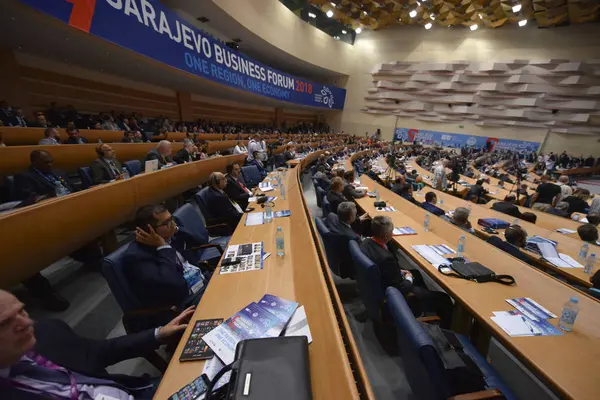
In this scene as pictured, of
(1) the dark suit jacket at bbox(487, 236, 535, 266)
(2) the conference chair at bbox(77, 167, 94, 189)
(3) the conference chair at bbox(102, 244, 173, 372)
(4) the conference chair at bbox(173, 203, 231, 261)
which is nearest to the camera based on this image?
(3) the conference chair at bbox(102, 244, 173, 372)

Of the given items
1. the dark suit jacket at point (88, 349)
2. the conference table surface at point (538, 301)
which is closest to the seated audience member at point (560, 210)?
the conference table surface at point (538, 301)

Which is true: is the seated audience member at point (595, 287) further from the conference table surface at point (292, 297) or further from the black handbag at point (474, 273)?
the conference table surface at point (292, 297)

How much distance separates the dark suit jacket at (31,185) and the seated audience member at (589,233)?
6.21 metres

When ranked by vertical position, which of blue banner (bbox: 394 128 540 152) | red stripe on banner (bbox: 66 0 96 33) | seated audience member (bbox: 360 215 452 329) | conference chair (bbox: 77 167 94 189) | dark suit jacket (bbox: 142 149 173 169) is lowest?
seated audience member (bbox: 360 215 452 329)

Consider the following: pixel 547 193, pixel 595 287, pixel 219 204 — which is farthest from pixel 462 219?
pixel 547 193

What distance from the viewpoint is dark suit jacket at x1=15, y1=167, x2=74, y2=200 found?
2783 mm

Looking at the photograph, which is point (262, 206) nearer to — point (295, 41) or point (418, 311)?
point (418, 311)

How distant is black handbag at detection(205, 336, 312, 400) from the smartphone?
0.07 meters

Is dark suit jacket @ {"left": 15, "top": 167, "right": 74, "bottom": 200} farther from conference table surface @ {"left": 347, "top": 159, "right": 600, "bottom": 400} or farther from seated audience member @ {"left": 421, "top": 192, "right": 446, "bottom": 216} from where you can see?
seated audience member @ {"left": 421, "top": 192, "right": 446, "bottom": 216}

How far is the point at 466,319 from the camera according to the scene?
6.61 feet

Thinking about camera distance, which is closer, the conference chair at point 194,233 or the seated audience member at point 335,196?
the conference chair at point 194,233

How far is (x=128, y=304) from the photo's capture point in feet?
5.12

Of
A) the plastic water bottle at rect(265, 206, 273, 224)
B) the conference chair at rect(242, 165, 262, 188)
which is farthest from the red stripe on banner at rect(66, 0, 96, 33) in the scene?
the plastic water bottle at rect(265, 206, 273, 224)

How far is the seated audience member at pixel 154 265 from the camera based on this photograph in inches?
62.0
